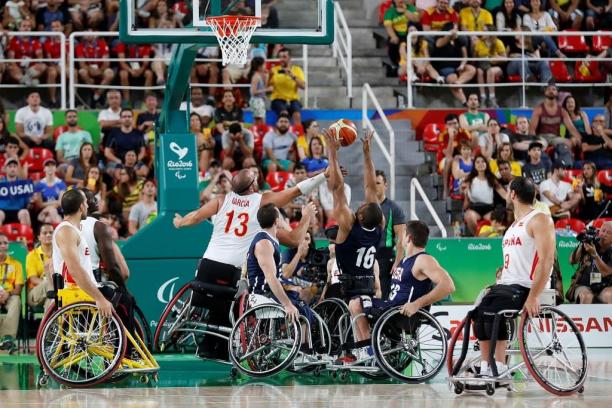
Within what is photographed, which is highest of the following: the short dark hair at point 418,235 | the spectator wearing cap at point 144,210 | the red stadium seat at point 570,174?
the red stadium seat at point 570,174

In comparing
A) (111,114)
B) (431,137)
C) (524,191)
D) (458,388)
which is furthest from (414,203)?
(458,388)

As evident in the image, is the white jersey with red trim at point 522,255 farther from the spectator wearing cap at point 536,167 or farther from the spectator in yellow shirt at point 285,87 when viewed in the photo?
the spectator in yellow shirt at point 285,87

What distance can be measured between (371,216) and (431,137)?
857 centimetres

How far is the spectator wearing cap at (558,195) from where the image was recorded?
62.2 ft

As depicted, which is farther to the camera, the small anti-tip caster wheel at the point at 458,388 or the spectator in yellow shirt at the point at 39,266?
the spectator in yellow shirt at the point at 39,266

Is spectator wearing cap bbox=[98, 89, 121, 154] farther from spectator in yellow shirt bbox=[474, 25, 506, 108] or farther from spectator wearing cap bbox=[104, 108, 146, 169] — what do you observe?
spectator in yellow shirt bbox=[474, 25, 506, 108]

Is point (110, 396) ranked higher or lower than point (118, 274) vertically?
lower

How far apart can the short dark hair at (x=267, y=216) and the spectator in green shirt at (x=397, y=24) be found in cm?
1112

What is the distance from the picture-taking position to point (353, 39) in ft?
75.6

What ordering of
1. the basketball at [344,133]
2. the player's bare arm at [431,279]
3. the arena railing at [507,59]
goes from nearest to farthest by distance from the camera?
1. the player's bare arm at [431,279]
2. the basketball at [344,133]
3. the arena railing at [507,59]

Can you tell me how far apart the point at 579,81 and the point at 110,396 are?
14285mm

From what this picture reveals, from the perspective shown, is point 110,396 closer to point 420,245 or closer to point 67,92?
point 420,245

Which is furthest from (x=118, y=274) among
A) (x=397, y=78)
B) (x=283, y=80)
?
(x=397, y=78)

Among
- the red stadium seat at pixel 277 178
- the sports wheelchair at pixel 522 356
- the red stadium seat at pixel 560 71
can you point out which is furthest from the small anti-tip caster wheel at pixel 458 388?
the red stadium seat at pixel 560 71
